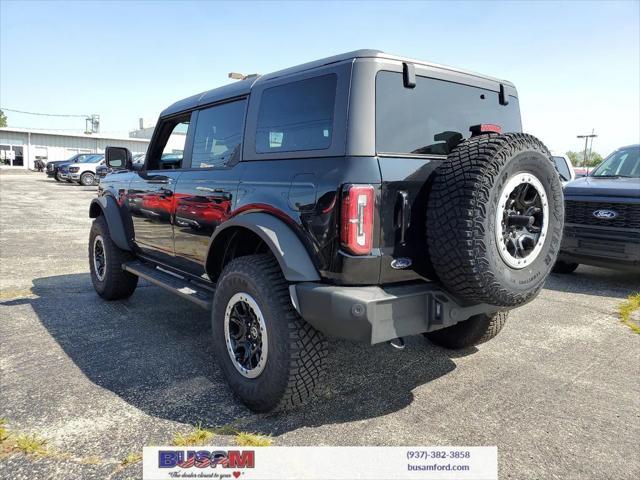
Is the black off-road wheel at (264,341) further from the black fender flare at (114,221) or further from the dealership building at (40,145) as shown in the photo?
the dealership building at (40,145)

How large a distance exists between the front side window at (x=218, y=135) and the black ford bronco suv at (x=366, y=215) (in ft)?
0.43

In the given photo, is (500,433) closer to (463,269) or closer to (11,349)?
(463,269)

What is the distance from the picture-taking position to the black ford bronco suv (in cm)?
241

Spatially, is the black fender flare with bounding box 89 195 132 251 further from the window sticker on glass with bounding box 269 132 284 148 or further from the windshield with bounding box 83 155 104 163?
the windshield with bounding box 83 155 104 163

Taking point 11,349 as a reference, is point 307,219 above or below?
above

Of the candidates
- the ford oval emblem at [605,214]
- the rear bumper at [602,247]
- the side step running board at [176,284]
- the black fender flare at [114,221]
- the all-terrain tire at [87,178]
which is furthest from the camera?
the all-terrain tire at [87,178]

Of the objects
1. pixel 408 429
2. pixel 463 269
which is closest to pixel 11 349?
pixel 408 429

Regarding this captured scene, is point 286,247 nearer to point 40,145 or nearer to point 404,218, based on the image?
point 404,218

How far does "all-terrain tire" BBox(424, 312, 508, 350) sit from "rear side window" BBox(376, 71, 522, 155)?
143 centimetres

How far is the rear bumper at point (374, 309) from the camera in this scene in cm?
235

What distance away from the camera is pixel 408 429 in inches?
104

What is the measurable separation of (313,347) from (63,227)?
974cm

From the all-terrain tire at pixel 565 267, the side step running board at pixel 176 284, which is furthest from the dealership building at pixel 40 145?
the side step running board at pixel 176 284

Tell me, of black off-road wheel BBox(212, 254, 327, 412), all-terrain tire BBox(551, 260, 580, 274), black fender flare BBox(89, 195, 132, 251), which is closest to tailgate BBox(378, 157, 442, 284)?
black off-road wheel BBox(212, 254, 327, 412)
